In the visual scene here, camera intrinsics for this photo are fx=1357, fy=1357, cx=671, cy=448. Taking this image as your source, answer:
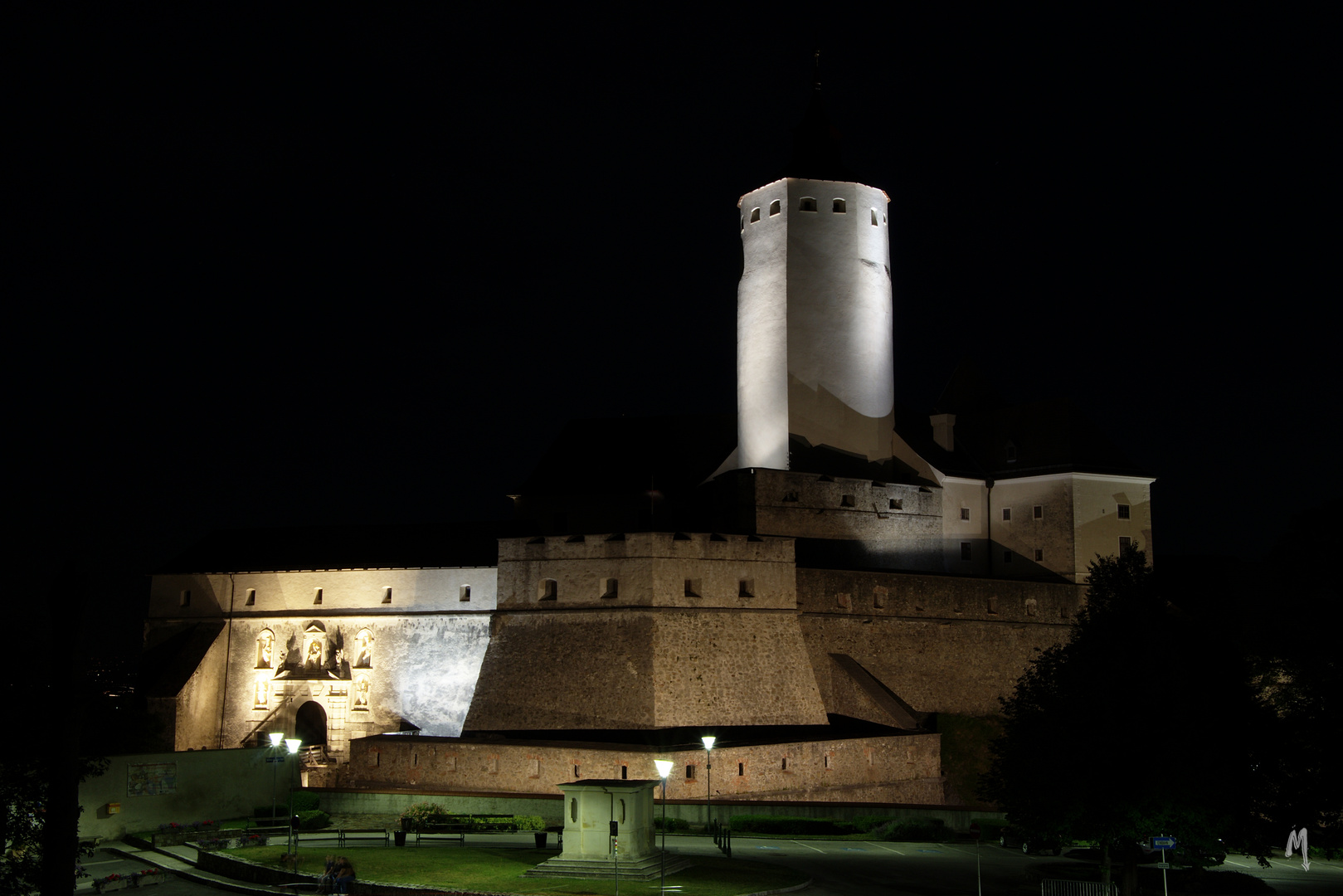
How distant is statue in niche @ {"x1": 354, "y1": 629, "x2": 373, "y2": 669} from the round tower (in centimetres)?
1470

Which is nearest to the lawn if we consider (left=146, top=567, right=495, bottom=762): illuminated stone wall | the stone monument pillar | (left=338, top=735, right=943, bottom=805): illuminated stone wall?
the stone monument pillar

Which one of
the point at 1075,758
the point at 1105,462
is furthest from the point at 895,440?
the point at 1075,758

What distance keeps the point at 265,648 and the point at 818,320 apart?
849 inches

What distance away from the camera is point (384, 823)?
30875mm

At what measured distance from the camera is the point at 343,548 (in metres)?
46.2

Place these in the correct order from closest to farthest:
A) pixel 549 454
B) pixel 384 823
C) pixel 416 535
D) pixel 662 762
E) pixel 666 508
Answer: pixel 662 762, pixel 384 823, pixel 416 535, pixel 666 508, pixel 549 454

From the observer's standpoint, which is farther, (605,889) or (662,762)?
(662,762)

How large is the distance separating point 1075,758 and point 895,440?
25642 millimetres

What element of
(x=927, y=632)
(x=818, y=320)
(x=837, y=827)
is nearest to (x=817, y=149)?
(x=818, y=320)

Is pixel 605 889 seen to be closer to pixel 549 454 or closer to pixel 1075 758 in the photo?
pixel 1075 758

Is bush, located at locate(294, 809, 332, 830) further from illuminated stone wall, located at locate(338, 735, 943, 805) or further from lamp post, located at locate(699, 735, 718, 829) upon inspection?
lamp post, located at locate(699, 735, 718, 829)

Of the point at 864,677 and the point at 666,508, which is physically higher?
the point at 666,508

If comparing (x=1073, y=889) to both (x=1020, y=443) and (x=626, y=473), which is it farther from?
(x=626, y=473)

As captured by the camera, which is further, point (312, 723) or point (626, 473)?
point (626, 473)
